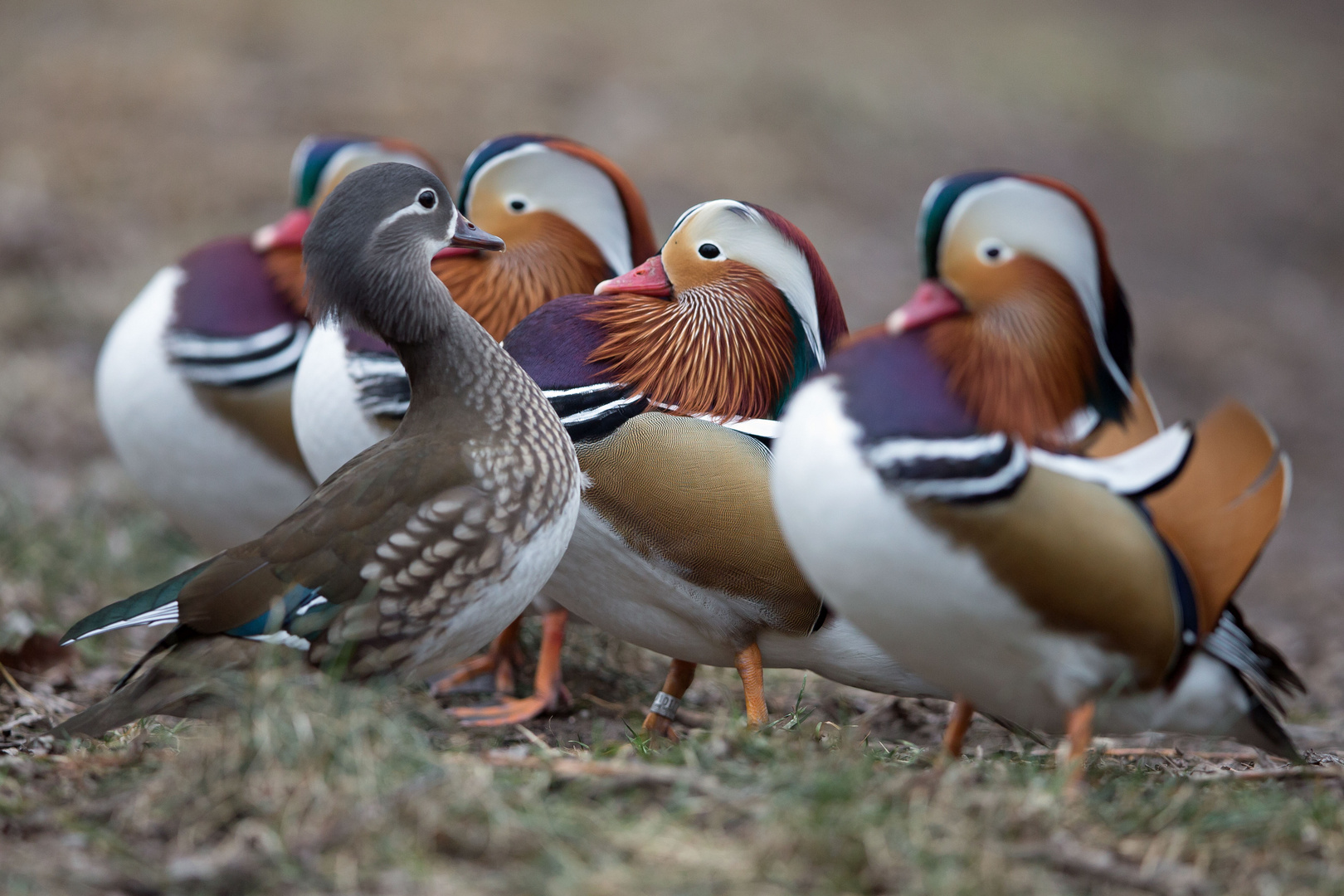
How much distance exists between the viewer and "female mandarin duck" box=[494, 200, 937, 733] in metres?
2.56

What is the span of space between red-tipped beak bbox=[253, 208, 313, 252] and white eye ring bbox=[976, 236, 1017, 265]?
85.2 inches

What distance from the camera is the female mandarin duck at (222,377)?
3.61 meters

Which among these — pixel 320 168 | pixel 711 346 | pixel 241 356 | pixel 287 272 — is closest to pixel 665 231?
pixel 320 168

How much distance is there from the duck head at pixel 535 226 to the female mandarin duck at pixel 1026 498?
1135mm

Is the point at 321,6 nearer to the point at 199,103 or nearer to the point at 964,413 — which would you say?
the point at 199,103

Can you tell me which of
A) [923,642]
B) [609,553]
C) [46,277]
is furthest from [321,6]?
[923,642]

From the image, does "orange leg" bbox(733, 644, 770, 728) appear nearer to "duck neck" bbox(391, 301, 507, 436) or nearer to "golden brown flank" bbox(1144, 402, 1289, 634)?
"duck neck" bbox(391, 301, 507, 436)

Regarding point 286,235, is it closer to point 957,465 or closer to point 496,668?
point 496,668

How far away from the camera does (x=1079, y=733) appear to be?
2.17 meters

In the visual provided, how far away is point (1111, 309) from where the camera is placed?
2236 millimetres

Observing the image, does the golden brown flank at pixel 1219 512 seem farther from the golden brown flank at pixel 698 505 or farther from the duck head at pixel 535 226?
the duck head at pixel 535 226

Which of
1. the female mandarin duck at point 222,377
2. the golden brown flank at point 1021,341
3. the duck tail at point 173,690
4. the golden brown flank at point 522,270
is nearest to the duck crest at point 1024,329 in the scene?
the golden brown flank at point 1021,341

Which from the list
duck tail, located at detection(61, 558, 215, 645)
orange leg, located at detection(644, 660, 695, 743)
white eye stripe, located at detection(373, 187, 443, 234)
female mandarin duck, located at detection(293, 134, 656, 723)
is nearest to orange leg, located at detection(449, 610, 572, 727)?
female mandarin duck, located at detection(293, 134, 656, 723)

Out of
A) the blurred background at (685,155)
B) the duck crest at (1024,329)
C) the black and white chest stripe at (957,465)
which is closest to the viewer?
the black and white chest stripe at (957,465)
